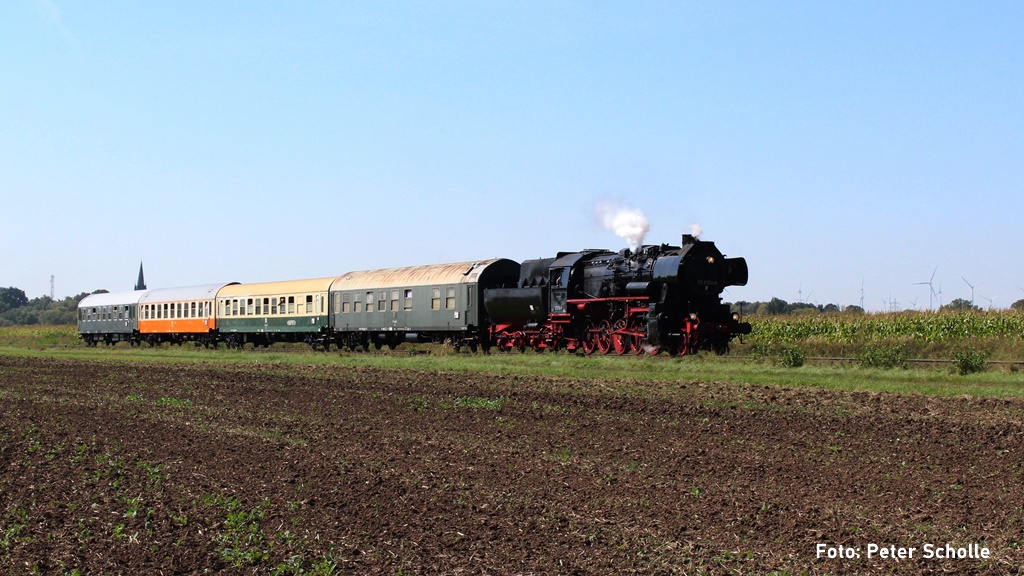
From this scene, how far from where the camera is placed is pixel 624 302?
2850cm

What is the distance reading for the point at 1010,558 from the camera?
7.10 m

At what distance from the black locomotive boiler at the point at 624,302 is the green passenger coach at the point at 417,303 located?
36.6 inches

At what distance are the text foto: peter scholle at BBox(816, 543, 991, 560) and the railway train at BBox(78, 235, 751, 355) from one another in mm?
19181

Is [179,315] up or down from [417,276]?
down

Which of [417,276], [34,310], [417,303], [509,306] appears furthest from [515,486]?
[34,310]

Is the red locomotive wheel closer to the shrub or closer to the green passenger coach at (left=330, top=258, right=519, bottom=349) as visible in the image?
the green passenger coach at (left=330, top=258, right=519, bottom=349)

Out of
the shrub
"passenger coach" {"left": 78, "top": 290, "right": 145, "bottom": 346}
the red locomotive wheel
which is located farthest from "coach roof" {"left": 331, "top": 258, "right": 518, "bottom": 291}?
"passenger coach" {"left": 78, "top": 290, "right": 145, "bottom": 346}

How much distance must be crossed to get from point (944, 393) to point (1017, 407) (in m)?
2.40

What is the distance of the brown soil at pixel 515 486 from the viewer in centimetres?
747

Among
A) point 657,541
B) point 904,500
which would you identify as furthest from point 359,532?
point 904,500

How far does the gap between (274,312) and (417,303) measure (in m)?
11.3

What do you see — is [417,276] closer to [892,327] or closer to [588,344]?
[588,344]

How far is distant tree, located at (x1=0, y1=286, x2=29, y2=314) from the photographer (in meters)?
191

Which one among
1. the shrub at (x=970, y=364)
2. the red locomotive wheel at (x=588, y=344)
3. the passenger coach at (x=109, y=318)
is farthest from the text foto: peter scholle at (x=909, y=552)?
the passenger coach at (x=109, y=318)
